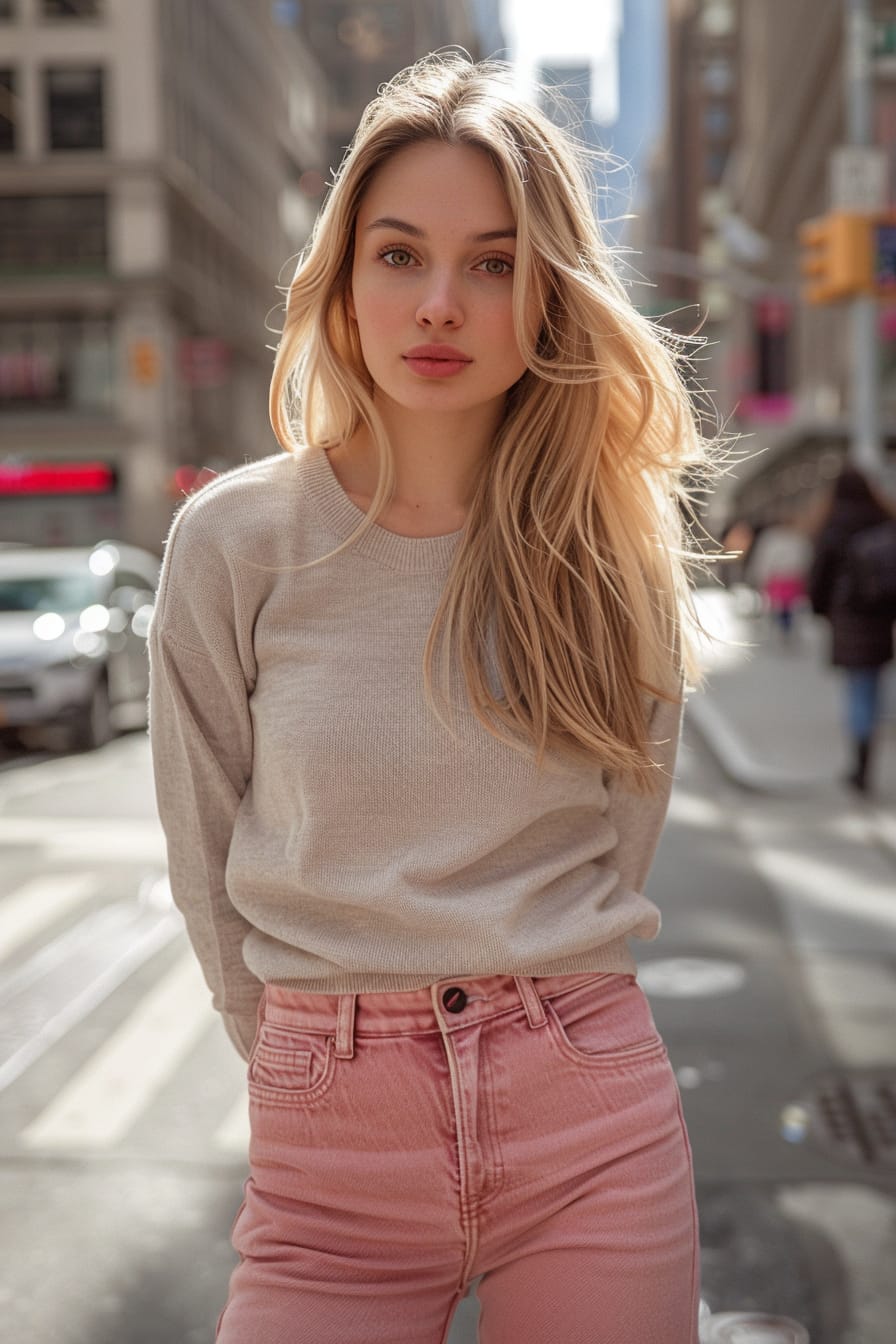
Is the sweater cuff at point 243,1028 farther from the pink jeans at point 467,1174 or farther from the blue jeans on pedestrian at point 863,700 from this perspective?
the blue jeans on pedestrian at point 863,700

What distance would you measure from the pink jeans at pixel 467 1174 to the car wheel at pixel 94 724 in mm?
11282

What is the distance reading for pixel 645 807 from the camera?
2.18 m

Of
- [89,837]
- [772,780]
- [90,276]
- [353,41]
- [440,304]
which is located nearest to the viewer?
[440,304]

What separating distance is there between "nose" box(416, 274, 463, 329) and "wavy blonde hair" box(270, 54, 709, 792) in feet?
0.25

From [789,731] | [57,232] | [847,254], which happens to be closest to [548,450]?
[789,731]

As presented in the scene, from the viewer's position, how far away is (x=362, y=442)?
2170 mm

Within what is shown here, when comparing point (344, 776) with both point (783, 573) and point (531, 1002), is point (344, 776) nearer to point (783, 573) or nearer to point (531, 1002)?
point (531, 1002)

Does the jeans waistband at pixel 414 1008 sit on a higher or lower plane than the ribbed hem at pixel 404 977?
lower

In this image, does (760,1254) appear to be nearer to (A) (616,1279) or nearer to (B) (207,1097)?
(B) (207,1097)

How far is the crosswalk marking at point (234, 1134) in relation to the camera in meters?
4.44

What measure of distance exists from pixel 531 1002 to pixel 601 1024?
0.11 m

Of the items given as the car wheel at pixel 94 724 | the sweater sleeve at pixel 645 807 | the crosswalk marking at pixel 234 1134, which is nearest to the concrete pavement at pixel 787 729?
the sweater sleeve at pixel 645 807

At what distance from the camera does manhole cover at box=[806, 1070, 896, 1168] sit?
172 inches

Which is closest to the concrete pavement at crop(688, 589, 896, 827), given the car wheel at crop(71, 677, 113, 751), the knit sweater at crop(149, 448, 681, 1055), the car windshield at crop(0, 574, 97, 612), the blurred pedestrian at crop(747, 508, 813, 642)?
the knit sweater at crop(149, 448, 681, 1055)
